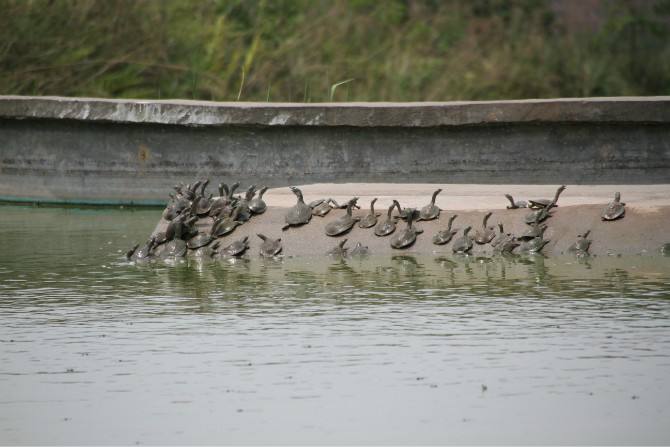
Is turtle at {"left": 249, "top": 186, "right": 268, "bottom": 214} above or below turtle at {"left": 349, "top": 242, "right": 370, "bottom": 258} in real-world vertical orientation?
above

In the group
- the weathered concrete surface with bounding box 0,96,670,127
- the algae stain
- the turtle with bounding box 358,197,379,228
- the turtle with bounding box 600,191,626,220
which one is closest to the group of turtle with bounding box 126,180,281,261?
the turtle with bounding box 358,197,379,228

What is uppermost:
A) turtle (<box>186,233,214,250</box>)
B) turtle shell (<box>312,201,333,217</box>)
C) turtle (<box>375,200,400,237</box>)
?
turtle shell (<box>312,201,333,217</box>)

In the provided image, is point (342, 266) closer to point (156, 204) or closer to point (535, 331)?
point (535, 331)

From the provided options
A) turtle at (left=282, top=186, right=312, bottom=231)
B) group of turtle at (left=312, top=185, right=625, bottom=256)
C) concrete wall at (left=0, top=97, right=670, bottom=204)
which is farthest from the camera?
concrete wall at (left=0, top=97, right=670, bottom=204)

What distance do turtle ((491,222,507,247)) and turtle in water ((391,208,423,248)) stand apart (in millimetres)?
529

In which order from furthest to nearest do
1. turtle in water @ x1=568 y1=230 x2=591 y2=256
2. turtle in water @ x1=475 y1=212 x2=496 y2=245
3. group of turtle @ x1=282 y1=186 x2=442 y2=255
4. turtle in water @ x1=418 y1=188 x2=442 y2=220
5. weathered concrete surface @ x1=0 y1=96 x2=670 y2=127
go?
weathered concrete surface @ x1=0 y1=96 x2=670 y2=127 → turtle in water @ x1=418 y1=188 x2=442 y2=220 → group of turtle @ x1=282 y1=186 x2=442 y2=255 → turtle in water @ x1=475 y1=212 x2=496 y2=245 → turtle in water @ x1=568 y1=230 x2=591 y2=256

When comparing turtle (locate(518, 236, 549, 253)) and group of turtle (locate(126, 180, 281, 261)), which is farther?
group of turtle (locate(126, 180, 281, 261))

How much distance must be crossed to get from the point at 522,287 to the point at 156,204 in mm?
6753

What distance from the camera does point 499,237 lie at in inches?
438

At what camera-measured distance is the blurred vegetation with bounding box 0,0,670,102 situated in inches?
765

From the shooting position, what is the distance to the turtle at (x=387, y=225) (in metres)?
11.3

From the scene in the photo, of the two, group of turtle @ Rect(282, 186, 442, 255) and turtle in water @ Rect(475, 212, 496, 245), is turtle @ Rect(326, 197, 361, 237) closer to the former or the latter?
group of turtle @ Rect(282, 186, 442, 255)

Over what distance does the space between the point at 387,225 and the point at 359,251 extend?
0.31 m

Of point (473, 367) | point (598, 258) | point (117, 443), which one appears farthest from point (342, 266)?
point (117, 443)
